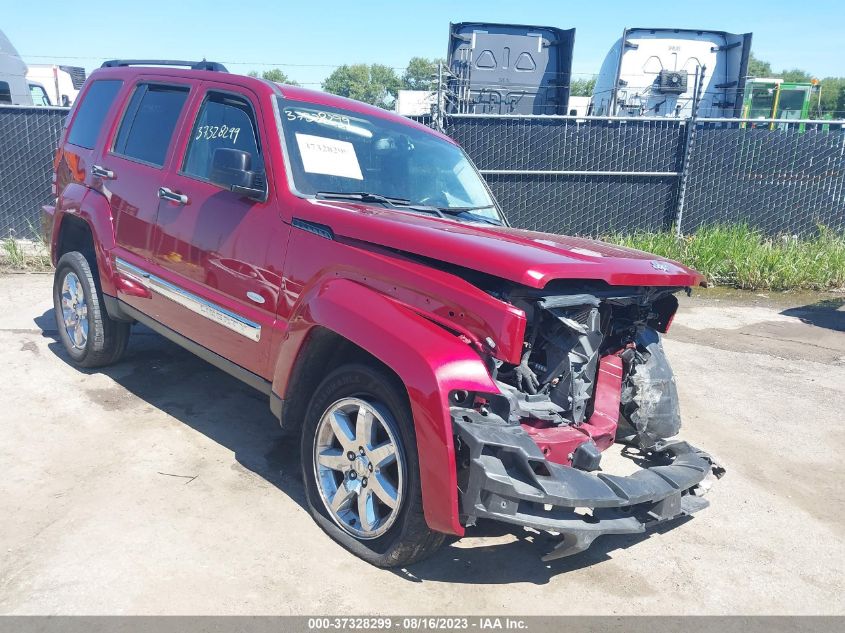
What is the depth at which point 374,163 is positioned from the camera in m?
3.95

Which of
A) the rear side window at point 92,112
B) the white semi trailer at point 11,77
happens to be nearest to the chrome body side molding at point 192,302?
the rear side window at point 92,112

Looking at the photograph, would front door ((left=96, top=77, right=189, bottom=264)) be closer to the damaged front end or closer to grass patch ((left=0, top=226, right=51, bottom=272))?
the damaged front end

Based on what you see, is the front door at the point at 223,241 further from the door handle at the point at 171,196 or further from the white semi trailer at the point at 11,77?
the white semi trailer at the point at 11,77

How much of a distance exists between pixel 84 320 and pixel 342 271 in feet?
9.45

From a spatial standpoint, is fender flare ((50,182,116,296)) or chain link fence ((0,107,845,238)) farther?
chain link fence ((0,107,845,238))

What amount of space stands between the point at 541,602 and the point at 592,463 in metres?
0.61

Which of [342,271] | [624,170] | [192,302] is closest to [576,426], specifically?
[342,271]

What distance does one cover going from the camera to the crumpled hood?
267cm

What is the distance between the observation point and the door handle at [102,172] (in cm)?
462

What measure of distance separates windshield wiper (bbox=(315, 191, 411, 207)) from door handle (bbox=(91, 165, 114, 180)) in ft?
6.35

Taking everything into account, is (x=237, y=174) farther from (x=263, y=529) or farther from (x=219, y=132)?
(x=263, y=529)

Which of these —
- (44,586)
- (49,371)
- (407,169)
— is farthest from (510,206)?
(44,586)

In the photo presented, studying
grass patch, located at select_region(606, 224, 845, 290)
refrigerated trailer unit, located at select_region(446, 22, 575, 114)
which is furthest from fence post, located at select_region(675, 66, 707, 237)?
refrigerated trailer unit, located at select_region(446, 22, 575, 114)
